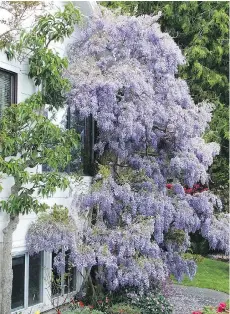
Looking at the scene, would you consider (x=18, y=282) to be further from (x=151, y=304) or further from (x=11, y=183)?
(x=151, y=304)

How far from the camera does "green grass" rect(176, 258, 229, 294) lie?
614 inches

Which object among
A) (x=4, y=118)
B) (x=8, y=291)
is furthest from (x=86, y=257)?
(x=4, y=118)

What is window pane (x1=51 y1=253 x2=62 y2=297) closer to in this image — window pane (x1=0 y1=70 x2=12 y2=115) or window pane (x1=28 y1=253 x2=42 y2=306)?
window pane (x1=28 y1=253 x2=42 y2=306)

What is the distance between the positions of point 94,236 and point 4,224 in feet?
6.20

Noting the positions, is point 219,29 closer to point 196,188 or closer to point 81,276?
point 196,188

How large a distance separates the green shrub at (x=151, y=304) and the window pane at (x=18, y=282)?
2.25m

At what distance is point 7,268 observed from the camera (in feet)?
30.7

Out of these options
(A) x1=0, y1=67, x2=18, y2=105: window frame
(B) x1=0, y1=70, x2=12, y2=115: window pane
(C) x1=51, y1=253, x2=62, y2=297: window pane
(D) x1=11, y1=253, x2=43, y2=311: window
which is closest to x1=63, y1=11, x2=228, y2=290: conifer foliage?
(C) x1=51, y1=253, x2=62, y2=297: window pane

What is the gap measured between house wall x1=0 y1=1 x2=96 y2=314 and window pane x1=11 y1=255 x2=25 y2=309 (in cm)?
16

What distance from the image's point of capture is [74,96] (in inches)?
419

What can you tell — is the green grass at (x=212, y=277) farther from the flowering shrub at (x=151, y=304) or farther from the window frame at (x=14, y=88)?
the window frame at (x=14, y=88)

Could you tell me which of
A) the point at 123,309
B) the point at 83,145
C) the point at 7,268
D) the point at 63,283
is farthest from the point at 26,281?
the point at 83,145

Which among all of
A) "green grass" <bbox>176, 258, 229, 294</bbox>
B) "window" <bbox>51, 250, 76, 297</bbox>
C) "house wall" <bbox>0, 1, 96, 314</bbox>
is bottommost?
"green grass" <bbox>176, 258, 229, 294</bbox>

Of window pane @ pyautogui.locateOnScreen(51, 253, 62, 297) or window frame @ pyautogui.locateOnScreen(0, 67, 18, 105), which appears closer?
window frame @ pyautogui.locateOnScreen(0, 67, 18, 105)
